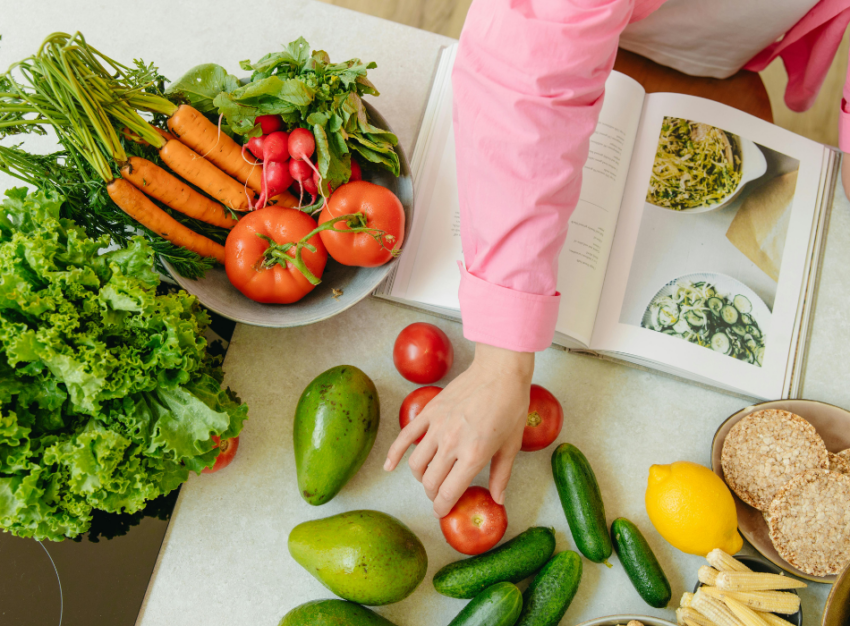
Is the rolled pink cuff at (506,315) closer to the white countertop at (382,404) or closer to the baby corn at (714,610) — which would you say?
the white countertop at (382,404)

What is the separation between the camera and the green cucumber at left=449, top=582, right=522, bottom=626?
0.70 metres

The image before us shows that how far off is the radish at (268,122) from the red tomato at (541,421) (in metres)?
0.53

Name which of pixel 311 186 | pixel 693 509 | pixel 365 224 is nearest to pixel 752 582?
pixel 693 509

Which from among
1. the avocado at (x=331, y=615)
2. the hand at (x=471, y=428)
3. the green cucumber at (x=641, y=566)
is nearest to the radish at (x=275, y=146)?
the hand at (x=471, y=428)

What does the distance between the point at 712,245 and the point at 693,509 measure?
42cm

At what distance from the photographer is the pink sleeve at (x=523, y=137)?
0.67 metres

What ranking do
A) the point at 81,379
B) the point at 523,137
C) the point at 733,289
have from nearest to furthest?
1. the point at 81,379
2. the point at 523,137
3. the point at 733,289

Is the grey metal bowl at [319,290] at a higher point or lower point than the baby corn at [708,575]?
higher

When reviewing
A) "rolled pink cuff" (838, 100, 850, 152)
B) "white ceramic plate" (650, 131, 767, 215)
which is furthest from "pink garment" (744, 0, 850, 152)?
"white ceramic plate" (650, 131, 767, 215)

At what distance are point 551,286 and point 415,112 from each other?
41 cm

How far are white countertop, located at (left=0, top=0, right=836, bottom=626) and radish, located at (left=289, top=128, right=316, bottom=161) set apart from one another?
22 cm

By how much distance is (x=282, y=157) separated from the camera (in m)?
0.76

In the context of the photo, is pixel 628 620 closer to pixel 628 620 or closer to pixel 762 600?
pixel 628 620

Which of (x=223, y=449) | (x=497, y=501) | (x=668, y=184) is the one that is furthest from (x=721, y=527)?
(x=223, y=449)
